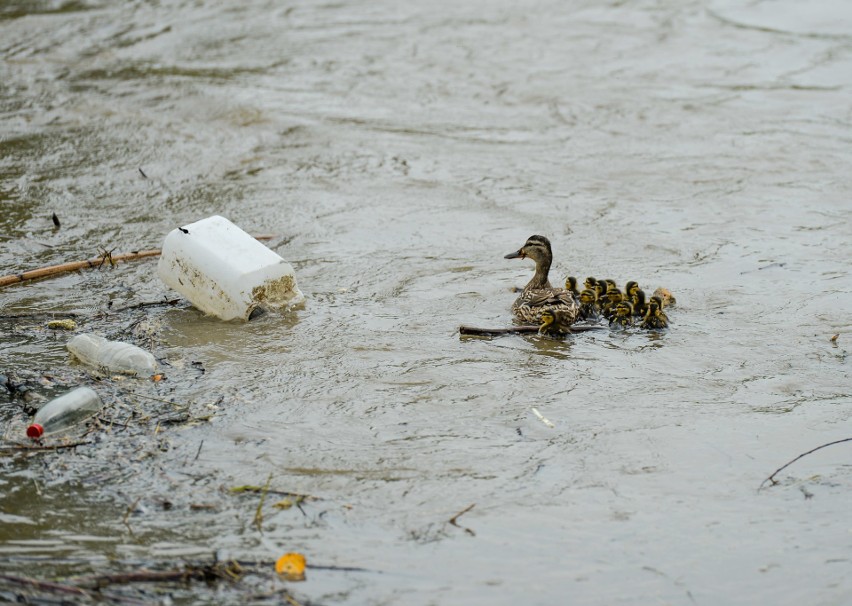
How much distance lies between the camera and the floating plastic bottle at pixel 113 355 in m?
5.96

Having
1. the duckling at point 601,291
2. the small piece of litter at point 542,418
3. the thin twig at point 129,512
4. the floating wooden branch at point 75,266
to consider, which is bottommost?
the duckling at point 601,291

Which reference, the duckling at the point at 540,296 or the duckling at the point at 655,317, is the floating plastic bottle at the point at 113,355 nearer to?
the duckling at the point at 540,296

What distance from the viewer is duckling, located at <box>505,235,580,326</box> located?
6.78 m

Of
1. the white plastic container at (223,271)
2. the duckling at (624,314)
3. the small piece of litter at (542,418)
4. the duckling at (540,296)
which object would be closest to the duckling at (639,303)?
the duckling at (624,314)

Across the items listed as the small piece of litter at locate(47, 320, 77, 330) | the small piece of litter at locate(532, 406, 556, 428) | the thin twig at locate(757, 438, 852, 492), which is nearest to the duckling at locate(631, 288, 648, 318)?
Answer: the small piece of litter at locate(532, 406, 556, 428)

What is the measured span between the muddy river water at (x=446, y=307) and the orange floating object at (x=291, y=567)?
1.6 inches

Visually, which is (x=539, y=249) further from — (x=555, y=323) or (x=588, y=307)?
(x=555, y=323)

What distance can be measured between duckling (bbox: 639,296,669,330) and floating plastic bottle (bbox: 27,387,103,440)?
317cm

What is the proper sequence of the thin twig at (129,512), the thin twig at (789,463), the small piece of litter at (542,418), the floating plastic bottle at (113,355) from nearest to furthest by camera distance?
the thin twig at (129,512) → the thin twig at (789,463) → the small piece of litter at (542,418) → the floating plastic bottle at (113,355)

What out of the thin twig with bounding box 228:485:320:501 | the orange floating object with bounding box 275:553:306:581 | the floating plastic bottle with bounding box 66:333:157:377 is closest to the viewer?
the orange floating object with bounding box 275:553:306:581

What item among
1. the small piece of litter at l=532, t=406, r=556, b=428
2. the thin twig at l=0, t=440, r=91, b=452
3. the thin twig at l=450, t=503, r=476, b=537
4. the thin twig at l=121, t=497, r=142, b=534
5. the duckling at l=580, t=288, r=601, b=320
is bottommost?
the duckling at l=580, t=288, r=601, b=320

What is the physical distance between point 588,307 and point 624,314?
352 mm

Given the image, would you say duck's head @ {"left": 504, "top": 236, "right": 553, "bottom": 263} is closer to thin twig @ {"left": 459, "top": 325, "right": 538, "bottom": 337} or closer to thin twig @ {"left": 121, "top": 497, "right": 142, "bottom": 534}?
thin twig @ {"left": 459, "top": 325, "right": 538, "bottom": 337}

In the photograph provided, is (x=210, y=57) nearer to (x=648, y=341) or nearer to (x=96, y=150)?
(x=96, y=150)
